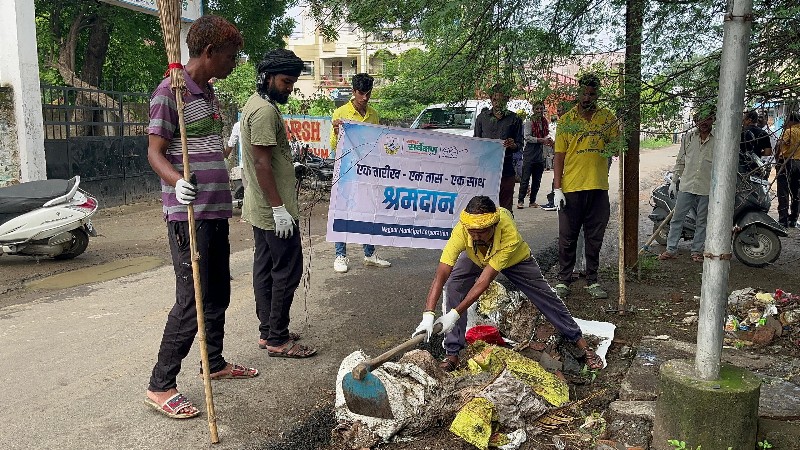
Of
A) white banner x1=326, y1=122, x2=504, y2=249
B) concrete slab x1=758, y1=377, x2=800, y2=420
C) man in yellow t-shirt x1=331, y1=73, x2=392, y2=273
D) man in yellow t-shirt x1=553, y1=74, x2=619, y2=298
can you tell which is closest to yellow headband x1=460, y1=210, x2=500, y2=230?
concrete slab x1=758, y1=377, x2=800, y2=420

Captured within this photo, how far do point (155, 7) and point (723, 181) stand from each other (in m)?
10.4

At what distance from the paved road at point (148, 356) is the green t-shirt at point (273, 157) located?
56 cm

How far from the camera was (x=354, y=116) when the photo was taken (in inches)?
279

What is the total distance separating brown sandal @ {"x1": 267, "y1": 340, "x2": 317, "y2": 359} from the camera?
4730mm

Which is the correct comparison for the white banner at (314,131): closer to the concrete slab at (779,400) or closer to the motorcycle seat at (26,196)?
the motorcycle seat at (26,196)

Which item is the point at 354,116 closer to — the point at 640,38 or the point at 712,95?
the point at 640,38

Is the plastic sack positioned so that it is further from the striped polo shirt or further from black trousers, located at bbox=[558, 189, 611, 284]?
black trousers, located at bbox=[558, 189, 611, 284]

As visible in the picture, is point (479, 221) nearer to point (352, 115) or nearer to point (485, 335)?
point (485, 335)

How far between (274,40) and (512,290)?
15240mm

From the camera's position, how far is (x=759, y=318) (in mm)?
5375

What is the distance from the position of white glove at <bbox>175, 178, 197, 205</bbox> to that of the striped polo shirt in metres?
0.26

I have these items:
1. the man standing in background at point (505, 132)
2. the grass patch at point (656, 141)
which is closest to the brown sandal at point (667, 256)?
the grass patch at point (656, 141)

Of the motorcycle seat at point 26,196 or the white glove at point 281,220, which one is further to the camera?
the motorcycle seat at point 26,196

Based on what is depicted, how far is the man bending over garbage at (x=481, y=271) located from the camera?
4168 millimetres
